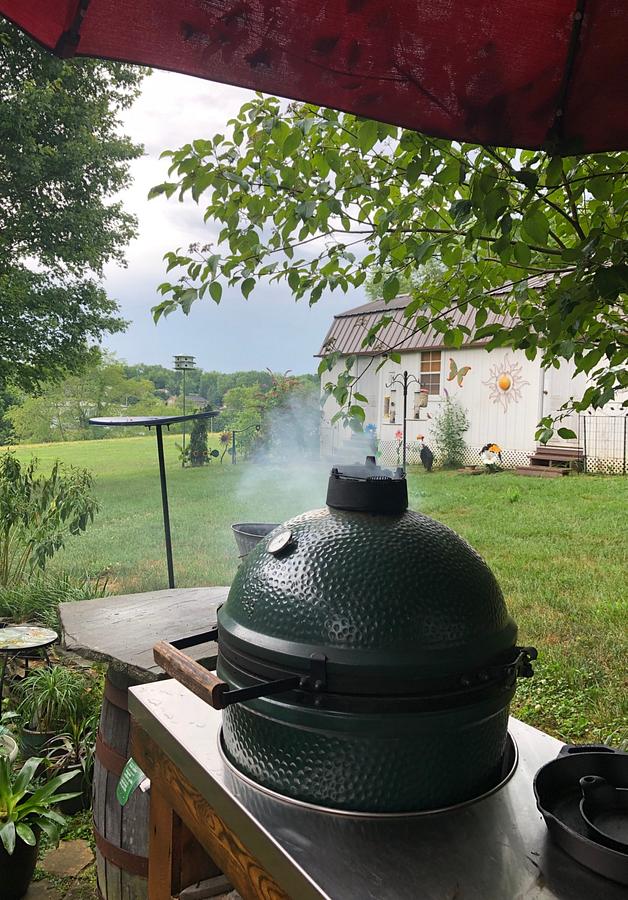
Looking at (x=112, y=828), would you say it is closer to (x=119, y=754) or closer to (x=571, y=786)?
(x=119, y=754)

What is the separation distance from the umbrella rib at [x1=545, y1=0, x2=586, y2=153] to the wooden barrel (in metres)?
1.53

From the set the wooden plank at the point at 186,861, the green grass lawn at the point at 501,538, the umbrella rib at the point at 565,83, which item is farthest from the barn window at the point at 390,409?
the wooden plank at the point at 186,861

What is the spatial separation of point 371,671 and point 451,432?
595 cm

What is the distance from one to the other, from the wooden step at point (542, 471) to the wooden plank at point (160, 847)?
5.49 m

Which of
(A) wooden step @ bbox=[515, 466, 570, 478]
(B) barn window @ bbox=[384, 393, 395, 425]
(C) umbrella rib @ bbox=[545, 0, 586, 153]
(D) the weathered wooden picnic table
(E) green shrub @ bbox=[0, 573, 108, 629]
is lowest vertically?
(E) green shrub @ bbox=[0, 573, 108, 629]

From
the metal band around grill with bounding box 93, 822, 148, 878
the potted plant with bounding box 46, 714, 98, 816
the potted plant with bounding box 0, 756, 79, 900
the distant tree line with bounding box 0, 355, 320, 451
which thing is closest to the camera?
the metal band around grill with bounding box 93, 822, 148, 878

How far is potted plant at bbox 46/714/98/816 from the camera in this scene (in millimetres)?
2477

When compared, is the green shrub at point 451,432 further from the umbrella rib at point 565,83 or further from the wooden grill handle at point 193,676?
the wooden grill handle at point 193,676

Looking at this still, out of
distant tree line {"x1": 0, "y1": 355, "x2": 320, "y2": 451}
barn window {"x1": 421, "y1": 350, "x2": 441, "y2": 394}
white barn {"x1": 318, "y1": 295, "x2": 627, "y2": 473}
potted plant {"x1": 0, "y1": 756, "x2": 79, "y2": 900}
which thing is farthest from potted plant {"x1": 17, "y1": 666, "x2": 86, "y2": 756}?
barn window {"x1": 421, "y1": 350, "x2": 441, "y2": 394}

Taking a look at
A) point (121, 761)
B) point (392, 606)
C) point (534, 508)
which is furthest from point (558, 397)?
point (392, 606)

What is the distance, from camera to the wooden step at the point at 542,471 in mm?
5969

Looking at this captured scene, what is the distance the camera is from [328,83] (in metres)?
1.03

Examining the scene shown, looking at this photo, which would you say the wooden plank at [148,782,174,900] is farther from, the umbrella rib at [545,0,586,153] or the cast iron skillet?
the umbrella rib at [545,0,586,153]

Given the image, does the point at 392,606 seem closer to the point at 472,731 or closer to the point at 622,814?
the point at 472,731
